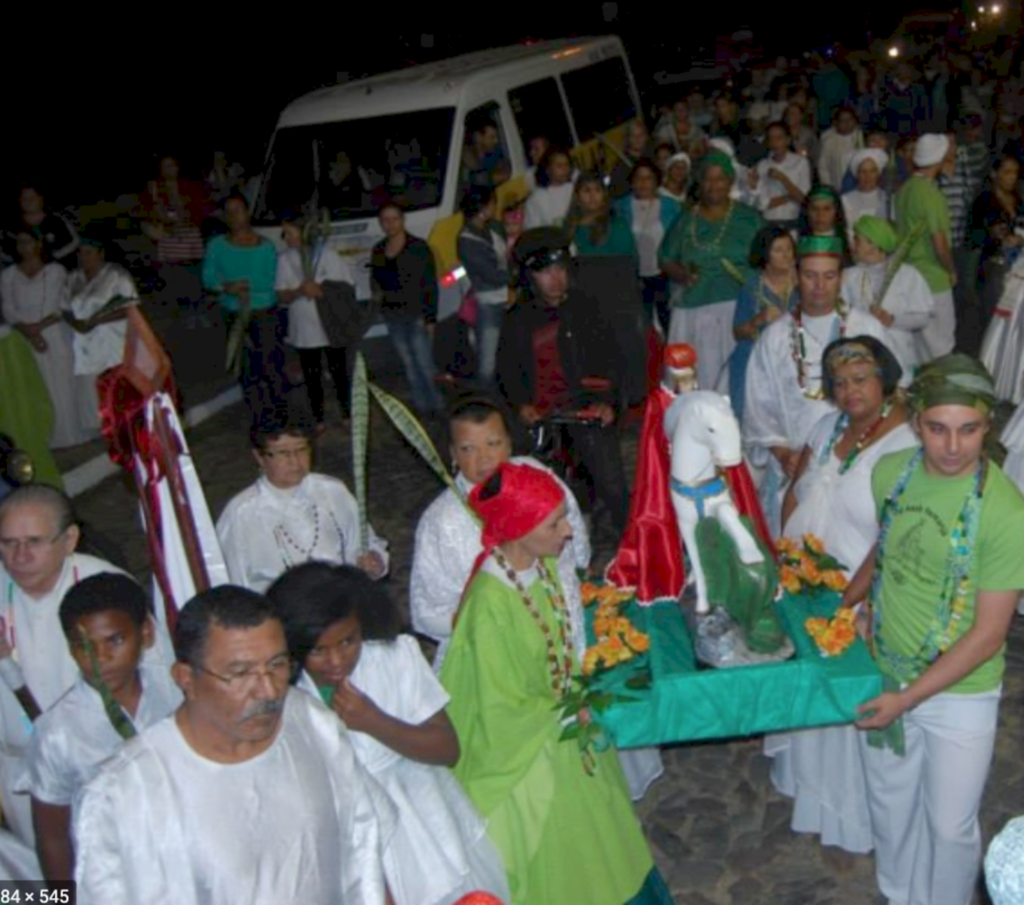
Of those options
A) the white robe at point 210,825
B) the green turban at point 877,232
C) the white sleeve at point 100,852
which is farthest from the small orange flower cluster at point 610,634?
the green turban at point 877,232

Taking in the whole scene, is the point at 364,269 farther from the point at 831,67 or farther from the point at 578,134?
the point at 831,67

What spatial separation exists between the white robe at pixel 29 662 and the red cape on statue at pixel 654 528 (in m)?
1.60

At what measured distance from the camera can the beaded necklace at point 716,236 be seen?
8281 mm

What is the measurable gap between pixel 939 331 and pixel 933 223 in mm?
738

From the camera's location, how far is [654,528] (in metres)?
4.61

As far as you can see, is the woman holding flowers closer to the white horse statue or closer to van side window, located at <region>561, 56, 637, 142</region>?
the white horse statue

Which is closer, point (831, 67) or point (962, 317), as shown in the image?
point (962, 317)

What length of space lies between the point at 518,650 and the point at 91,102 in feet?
64.5

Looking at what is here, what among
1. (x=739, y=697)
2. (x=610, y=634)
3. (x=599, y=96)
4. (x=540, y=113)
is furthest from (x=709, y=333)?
(x=599, y=96)

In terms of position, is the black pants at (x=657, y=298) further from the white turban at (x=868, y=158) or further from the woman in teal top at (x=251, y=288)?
the woman in teal top at (x=251, y=288)

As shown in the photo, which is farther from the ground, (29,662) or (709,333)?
(29,662)

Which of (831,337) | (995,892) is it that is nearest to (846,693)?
(831,337)

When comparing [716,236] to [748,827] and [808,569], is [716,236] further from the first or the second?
[748,827]

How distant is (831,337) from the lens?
5785 mm
